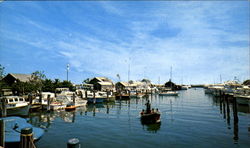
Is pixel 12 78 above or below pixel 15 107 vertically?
above

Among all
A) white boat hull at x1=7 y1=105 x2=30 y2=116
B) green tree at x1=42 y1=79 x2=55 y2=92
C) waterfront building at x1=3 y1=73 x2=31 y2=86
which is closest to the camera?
white boat hull at x1=7 y1=105 x2=30 y2=116

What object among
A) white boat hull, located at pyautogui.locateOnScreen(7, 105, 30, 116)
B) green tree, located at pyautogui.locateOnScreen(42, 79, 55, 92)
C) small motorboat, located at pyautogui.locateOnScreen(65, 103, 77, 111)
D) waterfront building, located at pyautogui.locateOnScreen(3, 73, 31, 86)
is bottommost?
small motorboat, located at pyautogui.locateOnScreen(65, 103, 77, 111)

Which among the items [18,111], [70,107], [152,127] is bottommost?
[152,127]

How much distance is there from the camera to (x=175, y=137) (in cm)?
1753

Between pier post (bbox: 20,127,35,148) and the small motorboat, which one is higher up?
pier post (bbox: 20,127,35,148)

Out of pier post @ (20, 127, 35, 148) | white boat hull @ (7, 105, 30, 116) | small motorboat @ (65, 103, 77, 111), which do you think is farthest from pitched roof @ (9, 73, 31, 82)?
pier post @ (20, 127, 35, 148)

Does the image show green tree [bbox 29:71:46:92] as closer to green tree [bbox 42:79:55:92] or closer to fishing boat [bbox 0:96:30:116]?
green tree [bbox 42:79:55:92]

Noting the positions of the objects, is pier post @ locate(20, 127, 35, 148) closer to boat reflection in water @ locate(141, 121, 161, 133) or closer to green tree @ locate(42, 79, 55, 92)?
boat reflection in water @ locate(141, 121, 161, 133)

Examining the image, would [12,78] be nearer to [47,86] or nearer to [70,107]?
[47,86]

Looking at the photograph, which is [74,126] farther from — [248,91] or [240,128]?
[248,91]

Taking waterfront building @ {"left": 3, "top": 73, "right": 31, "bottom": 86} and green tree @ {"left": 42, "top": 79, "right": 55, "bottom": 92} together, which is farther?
green tree @ {"left": 42, "top": 79, "right": 55, "bottom": 92}

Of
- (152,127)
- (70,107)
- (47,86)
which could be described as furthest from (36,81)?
(152,127)

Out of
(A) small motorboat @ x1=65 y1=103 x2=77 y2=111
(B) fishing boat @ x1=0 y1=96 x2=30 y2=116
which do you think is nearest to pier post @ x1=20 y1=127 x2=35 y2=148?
(B) fishing boat @ x1=0 y1=96 x2=30 y2=116

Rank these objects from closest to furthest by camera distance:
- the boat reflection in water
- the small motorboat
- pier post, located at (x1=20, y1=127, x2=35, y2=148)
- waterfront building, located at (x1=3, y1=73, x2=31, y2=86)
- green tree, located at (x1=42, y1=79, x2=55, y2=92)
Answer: pier post, located at (x1=20, y1=127, x2=35, y2=148) < the boat reflection in water < the small motorboat < waterfront building, located at (x1=3, y1=73, x2=31, y2=86) < green tree, located at (x1=42, y1=79, x2=55, y2=92)
